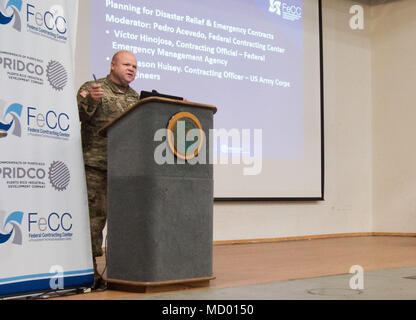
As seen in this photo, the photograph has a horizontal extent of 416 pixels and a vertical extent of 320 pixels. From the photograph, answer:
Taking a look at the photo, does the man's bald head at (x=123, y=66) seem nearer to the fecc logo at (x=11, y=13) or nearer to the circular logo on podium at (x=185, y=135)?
the circular logo on podium at (x=185, y=135)

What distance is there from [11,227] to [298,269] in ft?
6.83

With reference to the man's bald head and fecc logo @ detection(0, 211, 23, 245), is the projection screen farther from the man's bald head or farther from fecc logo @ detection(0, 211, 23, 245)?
fecc logo @ detection(0, 211, 23, 245)

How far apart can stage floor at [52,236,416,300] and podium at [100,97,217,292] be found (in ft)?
0.33

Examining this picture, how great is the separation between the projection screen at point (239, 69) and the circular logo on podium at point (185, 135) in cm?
265

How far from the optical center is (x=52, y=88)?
9.99ft

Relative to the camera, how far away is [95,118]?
3398 millimetres

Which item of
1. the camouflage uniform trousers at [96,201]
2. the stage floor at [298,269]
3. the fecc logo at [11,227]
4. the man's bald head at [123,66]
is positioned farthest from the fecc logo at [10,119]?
the stage floor at [298,269]

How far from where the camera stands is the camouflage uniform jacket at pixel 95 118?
3.36 meters

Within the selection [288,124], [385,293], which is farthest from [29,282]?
[288,124]

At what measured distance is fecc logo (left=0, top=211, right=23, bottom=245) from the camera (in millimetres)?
2750

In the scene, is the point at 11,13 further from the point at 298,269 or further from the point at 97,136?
the point at 298,269

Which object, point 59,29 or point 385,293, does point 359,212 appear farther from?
point 59,29

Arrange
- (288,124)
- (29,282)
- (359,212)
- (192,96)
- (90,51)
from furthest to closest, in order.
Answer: (359,212) → (288,124) → (192,96) → (90,51) → (29,282)

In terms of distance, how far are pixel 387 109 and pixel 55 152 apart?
6.39 meters
